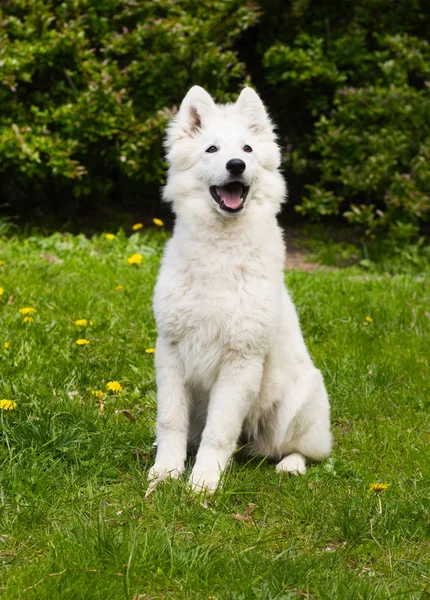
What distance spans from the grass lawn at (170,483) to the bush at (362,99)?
3186 mm

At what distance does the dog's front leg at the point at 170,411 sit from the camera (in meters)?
3.45

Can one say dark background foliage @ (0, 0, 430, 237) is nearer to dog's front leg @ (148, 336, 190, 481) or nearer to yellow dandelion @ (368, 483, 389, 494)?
dog's front leg @ (148, 336, 190, 481)

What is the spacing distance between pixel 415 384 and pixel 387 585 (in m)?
2.19

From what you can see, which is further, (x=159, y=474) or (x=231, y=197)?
(x=231, y=197)

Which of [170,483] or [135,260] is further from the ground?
[170,483]

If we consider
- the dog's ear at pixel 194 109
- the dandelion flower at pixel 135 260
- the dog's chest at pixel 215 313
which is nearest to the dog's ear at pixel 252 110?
the dog's ear at pixel 194 109

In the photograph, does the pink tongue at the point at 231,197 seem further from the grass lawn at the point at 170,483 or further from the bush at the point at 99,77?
the bush at the point at 99,77

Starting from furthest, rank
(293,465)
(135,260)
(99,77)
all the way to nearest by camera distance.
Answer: (99,77)
(135,260)
(293,465)

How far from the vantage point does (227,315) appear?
3414mm

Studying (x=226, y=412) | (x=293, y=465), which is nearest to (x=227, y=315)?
(x=226, y=412)

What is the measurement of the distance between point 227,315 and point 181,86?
5915mm

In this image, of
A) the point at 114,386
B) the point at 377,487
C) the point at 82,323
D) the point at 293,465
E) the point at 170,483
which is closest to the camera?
the point at 170,483

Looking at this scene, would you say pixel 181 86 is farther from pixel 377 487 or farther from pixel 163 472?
pixel 377 487

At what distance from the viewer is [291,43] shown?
9.67 meters
